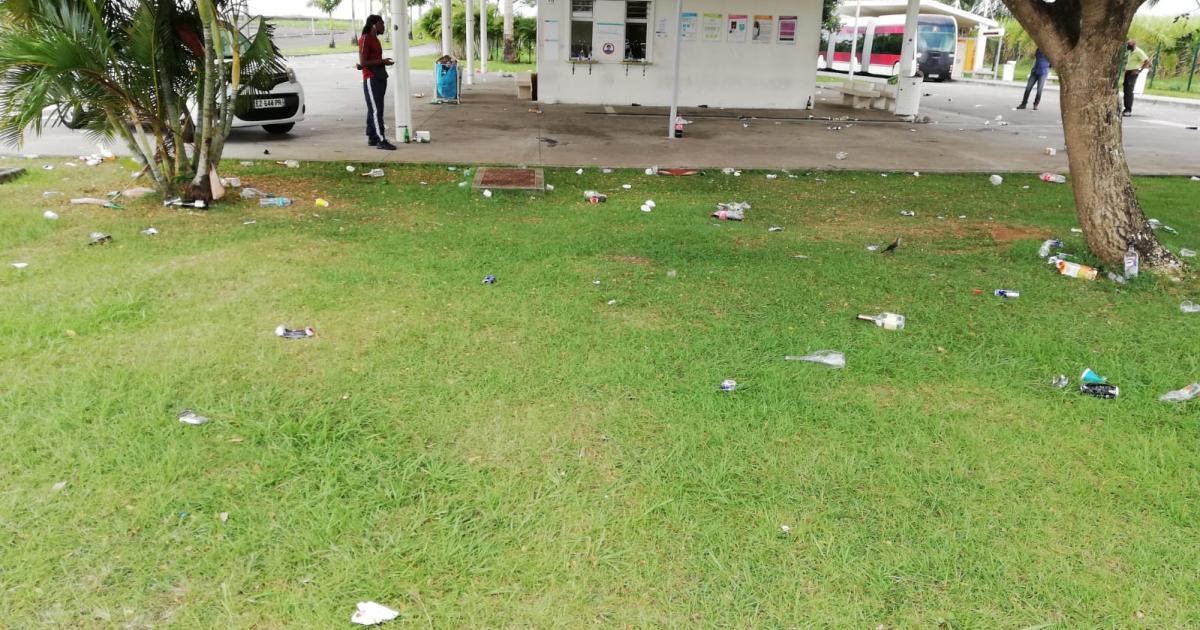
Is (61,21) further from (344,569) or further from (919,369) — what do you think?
(919,369)

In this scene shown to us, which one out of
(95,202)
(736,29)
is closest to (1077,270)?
(95,202)

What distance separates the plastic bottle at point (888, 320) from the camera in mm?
4496

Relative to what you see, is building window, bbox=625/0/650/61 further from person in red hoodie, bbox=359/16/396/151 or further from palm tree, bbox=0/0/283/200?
palm tree, bbox=0/0/283/200

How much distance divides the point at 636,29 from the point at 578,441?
15712 millimetres

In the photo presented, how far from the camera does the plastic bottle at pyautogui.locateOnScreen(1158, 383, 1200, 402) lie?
145 inches

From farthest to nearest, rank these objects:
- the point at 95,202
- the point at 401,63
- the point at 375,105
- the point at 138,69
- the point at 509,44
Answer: the point at 509,44 → the point at 401,63 → the point at 375,105 → the point at 95,202 → the point at 138,69

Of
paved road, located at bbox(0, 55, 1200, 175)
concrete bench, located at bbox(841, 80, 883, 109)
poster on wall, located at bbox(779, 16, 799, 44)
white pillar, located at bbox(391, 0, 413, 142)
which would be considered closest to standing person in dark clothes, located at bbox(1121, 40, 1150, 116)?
paved road, located at bbox(0, 55, 1200, 175)

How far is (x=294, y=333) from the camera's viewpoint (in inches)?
162

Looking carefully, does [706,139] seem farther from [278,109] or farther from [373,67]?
[278,109]

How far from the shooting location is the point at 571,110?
1636 centimetres

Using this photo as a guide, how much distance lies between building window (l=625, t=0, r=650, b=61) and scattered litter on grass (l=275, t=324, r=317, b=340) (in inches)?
578

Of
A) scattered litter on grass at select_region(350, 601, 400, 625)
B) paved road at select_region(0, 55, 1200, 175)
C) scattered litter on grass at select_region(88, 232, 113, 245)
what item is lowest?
Answer: scattered litter on grass at select_region(350, 601, 400, 625)

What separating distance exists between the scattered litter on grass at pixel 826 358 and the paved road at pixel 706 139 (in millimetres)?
6284

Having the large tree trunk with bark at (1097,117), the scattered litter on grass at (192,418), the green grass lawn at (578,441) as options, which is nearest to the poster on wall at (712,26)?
the large tree trunk with bark at (1097,117)
